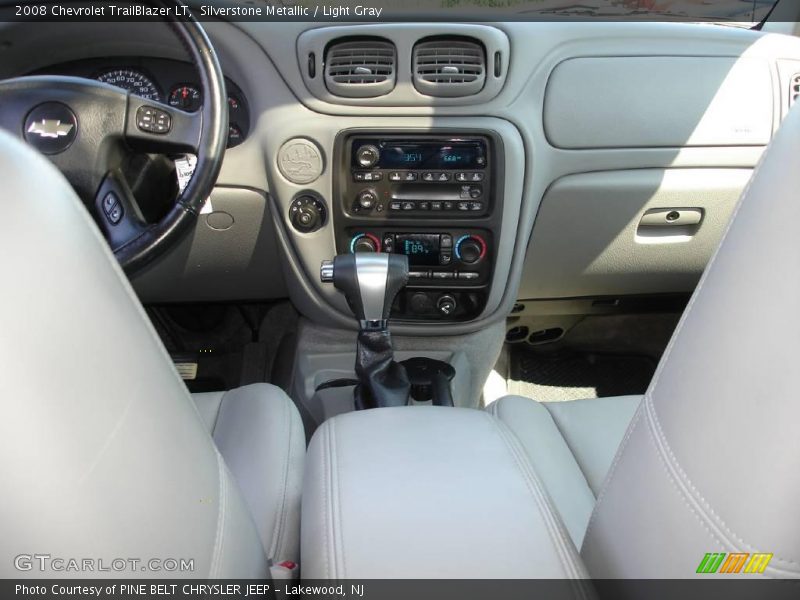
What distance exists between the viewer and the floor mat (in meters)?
2.07

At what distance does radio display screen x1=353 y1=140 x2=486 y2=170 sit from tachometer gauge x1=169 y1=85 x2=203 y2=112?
0.39 m

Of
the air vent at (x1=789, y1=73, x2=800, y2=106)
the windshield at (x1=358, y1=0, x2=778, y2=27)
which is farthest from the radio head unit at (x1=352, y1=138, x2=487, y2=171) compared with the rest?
the air vent at (x1=789, y1=73, x2=800, y2=106)

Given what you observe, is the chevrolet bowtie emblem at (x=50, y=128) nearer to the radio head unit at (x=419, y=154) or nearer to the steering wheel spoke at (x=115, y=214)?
the steering wheel spoke at (x=115, y=214)

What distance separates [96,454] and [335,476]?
0.34 m

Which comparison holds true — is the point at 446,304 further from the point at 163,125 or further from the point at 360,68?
the point at 163,125

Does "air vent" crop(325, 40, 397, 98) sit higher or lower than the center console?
higher

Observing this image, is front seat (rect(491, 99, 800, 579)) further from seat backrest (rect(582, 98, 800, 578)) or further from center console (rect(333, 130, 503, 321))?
center console (rect(333, 130, 503, 321))

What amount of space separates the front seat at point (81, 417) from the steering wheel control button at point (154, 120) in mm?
749

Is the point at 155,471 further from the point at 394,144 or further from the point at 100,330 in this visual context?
the point at 394,144

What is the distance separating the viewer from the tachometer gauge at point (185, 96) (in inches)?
58.6

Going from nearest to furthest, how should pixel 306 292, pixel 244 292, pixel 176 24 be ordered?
pixel 176 24
pixel 306 292
pixel 244 292

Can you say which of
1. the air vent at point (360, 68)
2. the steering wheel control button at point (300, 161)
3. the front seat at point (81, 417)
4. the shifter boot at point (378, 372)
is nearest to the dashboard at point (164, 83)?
the steering wheel control button at point (300, 161)

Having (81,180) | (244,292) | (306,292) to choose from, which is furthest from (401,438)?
(244,292)

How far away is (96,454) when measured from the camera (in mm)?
381
